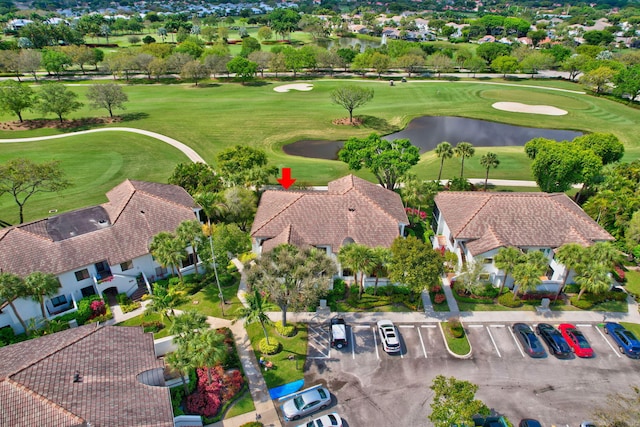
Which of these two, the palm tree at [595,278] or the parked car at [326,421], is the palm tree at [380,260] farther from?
the palm tree at [595,278]

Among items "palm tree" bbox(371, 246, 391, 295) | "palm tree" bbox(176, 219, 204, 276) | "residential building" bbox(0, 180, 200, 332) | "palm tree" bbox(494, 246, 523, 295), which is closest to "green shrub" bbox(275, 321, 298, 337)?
"palm tree" bbox(371, 246, 391, 295)

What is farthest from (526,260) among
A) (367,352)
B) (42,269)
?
(42,269)

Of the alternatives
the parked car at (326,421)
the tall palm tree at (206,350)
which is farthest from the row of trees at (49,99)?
the parked car at (326,421)

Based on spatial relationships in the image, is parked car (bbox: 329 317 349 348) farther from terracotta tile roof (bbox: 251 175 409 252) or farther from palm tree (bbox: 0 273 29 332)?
palm tree (bbox: 0 273 29 332)

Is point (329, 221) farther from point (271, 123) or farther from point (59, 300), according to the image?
point (271, 123)

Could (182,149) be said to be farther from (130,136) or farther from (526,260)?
(526,260)

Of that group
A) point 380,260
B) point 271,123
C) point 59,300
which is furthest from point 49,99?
point 380,260
